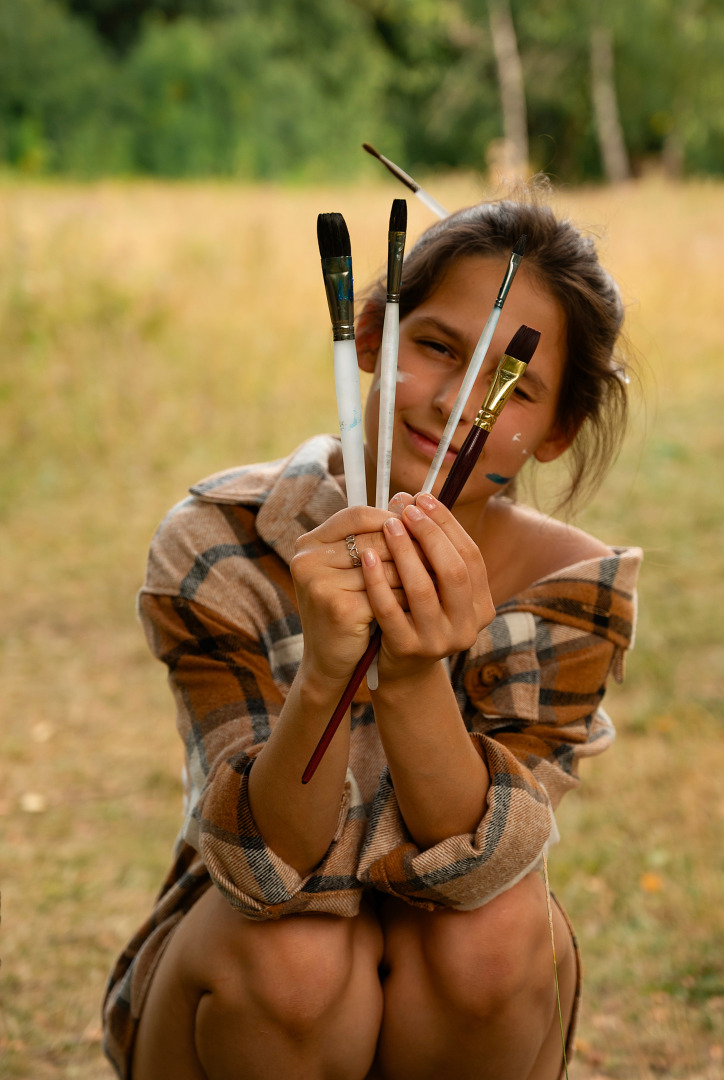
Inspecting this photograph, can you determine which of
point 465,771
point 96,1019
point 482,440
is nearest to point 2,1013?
point 96,1019

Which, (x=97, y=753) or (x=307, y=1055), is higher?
(x=307, y=1055)

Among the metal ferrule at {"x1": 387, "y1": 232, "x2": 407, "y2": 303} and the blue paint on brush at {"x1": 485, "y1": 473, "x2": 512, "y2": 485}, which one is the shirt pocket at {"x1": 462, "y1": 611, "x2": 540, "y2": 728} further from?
the metal ferrule at {"x1": 387, "y1": 232, "x2": 407, "y2": 303}

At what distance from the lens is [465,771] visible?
1.08 meters

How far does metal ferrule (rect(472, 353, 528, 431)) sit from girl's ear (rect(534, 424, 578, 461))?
54cm

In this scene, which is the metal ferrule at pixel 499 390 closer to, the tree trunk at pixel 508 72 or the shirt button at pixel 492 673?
the shirt button at pixel 492 673

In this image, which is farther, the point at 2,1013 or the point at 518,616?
the point at 2,1013

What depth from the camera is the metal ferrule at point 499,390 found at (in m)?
0.85

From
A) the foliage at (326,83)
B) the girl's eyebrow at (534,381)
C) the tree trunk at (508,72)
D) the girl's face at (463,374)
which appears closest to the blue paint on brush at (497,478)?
the girl's face at (463,374)

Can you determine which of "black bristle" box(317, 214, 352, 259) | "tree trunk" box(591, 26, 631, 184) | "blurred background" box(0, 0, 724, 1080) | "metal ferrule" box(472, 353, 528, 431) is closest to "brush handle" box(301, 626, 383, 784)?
"metal ferrule" box(472, 353, 528, 431)

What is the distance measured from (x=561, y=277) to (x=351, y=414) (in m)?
0.49

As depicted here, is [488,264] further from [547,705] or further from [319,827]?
[319,827]

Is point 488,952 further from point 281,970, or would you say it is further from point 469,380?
point 469,380

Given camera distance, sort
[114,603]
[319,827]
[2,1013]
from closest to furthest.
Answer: [319,827] → [2,1013] → [114,603]

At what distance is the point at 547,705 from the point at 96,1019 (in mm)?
924
